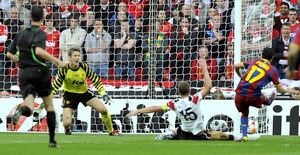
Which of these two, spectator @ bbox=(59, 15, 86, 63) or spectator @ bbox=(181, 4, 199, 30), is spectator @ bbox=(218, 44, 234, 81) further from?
spectator @ bbox=(59, 15, 86, 63)

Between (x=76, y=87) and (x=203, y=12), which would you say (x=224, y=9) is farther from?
(x=76, y=87)

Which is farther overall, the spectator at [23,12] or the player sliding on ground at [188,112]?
the spectator at [23,12]

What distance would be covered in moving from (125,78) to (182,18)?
6.63 ft

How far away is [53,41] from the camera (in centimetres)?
2134

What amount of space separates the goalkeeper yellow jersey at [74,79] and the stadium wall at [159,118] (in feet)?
6.71

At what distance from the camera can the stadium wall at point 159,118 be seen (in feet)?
62.5

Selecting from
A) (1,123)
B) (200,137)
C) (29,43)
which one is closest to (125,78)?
(1,123)

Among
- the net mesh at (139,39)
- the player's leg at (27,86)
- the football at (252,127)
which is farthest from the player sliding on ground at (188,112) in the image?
the net mesh at (139,39)

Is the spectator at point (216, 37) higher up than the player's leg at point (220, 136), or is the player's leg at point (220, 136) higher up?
the spectator at point (216, 37)

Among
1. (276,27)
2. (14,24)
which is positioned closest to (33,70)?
(14,24)

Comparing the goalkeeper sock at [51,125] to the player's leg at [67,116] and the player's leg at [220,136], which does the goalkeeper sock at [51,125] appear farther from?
the player's leg at [67,116]

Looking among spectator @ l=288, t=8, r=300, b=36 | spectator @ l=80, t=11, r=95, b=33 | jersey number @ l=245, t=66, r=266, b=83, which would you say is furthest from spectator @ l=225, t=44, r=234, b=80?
jersey number @ l=245, t=66, r=266, b=83

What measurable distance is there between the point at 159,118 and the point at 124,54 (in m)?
2.21

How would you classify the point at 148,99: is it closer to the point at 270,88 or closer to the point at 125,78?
the point at 125,78
